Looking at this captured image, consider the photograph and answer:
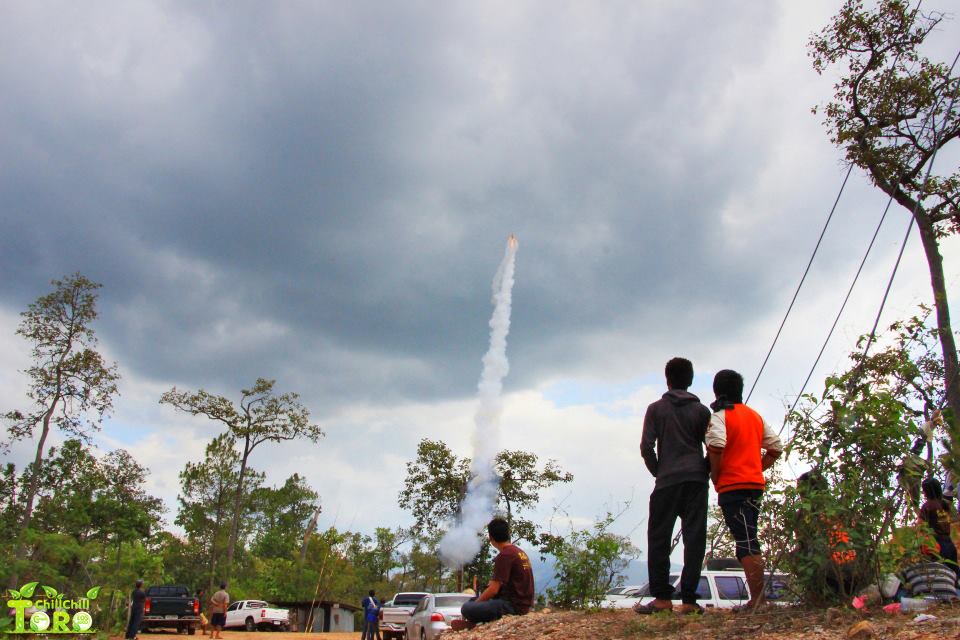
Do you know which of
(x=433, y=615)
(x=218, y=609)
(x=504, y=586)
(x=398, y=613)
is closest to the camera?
(x=504, y=586)

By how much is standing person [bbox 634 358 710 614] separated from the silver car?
9.82m

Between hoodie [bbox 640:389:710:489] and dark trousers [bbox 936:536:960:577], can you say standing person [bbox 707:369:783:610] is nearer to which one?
hoodie [bbox 640:389:710:489]

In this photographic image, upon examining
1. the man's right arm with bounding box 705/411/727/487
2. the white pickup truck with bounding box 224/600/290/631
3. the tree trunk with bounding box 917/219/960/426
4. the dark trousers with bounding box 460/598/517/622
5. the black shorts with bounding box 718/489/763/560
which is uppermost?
the tree trunk with bounding box 917/219/960/426

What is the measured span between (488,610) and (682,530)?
2.59 m

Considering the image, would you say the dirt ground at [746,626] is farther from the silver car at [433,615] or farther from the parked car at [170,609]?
the parked car at [170,609]

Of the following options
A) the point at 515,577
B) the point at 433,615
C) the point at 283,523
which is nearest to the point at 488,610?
the point at 515,577

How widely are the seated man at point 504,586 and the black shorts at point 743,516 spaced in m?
2.54

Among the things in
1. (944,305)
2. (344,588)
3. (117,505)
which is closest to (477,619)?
(944,305)

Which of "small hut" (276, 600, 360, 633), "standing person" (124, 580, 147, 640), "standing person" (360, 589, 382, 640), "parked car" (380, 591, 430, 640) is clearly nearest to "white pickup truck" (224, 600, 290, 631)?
"small hut" (276, 600, 360, 633)

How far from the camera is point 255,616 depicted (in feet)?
138

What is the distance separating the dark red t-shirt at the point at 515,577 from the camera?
7945 millimetres

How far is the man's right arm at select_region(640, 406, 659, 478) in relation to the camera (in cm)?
636

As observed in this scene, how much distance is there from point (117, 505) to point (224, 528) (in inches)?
747

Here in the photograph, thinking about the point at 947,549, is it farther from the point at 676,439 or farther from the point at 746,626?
the point at 676,439
